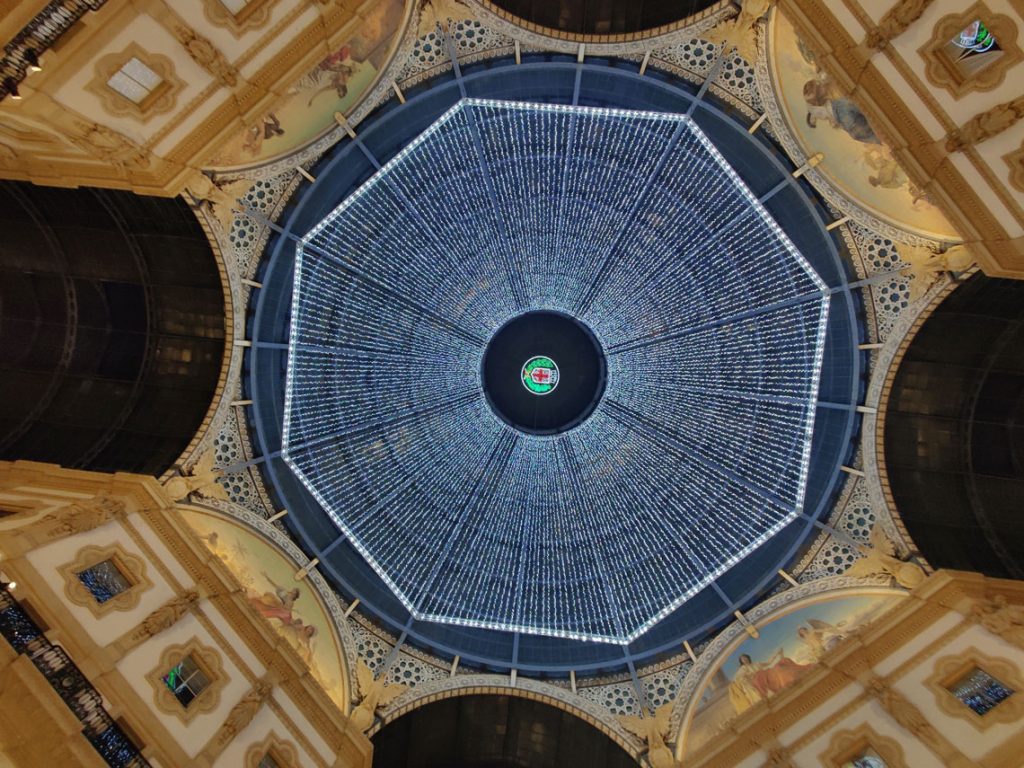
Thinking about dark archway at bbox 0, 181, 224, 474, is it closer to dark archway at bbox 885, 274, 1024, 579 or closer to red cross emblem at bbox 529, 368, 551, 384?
red cross emblem at bbox 529, 368, 551, 384

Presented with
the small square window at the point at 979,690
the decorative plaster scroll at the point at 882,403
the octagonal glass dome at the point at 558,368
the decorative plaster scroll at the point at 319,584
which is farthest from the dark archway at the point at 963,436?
the decorative plaster scroll at the point at 319,584

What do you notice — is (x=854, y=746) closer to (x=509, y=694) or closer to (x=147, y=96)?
(x=509, y=694)

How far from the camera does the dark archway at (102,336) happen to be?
637 inches

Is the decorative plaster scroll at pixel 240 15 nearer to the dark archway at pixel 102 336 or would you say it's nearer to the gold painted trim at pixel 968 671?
the dark archway at pixel 102 336

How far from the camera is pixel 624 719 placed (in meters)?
17.5

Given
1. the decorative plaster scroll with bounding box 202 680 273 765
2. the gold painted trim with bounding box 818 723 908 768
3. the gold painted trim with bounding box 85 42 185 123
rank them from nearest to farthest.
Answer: the gold painted trim with bounding box 85 42 185 123, the decorative plaster scroll with bounding box 202 680 273 765, the gold painted trim with bounding box 818 723 908 768

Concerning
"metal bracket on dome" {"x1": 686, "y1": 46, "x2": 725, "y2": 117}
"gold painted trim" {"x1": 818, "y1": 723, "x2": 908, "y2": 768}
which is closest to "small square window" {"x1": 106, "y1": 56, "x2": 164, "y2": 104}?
"metal bracket on dome" {"x1": 686, "y1": 46, "x2": 725, "y2": 117}

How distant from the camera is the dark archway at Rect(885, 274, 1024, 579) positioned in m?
15.1

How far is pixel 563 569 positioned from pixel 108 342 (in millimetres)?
13605

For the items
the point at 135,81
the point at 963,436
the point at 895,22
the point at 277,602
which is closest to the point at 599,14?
the point at 895,22

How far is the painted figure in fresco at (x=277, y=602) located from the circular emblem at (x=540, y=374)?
28.1ft

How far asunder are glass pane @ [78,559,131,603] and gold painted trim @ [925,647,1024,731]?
52.9 ft

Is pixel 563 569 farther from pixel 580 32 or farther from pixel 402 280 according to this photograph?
pixel 580 32

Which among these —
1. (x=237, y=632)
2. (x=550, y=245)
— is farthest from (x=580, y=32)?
(x=237, y=632)
